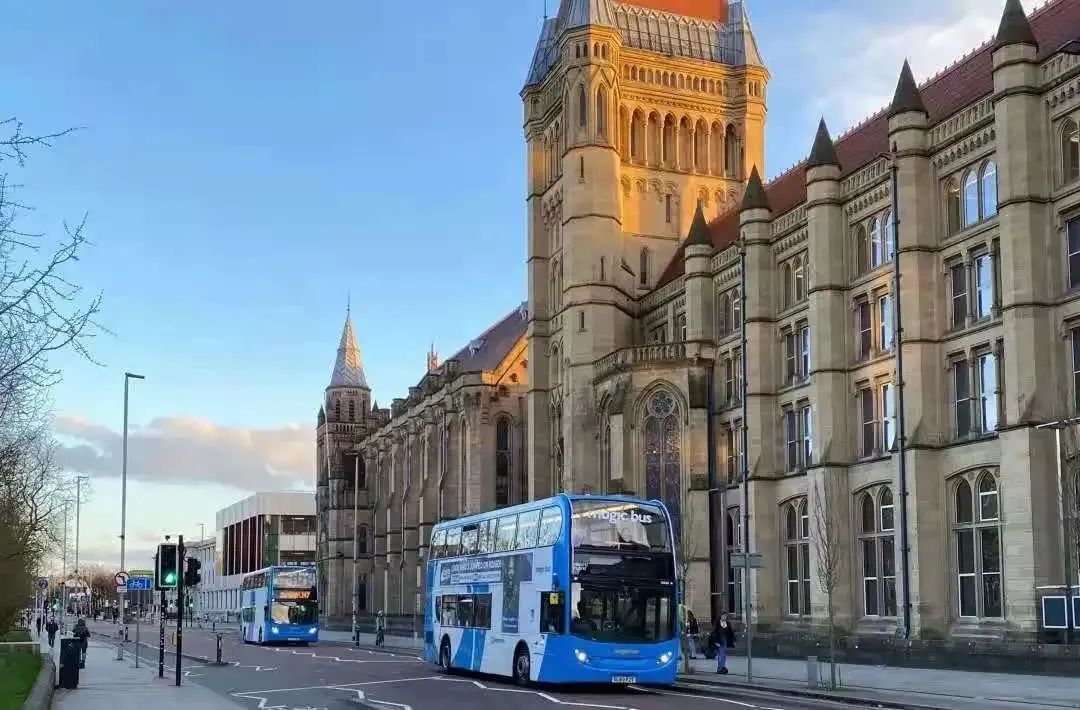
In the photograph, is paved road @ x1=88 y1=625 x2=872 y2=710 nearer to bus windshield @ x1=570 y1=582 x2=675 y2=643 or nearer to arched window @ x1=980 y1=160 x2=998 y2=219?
bus windshield @ x1=570 y1=582 x2=675 y2=643

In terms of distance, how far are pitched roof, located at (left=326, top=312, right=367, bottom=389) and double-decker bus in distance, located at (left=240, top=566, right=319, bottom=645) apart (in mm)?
65291

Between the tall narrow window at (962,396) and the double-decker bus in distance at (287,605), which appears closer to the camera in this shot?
the tall narrow window at (962,396)

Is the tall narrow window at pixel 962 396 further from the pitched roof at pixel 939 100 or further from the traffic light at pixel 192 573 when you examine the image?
the traffic light at pixel 192 573

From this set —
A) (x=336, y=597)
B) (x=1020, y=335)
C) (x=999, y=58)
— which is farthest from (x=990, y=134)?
(x=336, y=597)

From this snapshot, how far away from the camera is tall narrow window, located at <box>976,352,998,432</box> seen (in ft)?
129

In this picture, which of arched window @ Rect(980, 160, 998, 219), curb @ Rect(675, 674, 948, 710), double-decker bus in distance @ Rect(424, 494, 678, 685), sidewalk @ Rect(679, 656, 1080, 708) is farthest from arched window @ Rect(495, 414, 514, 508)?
double-decker bus in distance @ Rect(424, 494, 678, 685)

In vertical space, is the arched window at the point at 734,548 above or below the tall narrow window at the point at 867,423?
below

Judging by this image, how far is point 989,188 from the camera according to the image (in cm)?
4019

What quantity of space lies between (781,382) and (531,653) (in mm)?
24152

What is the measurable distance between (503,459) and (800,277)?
36054 millimetres

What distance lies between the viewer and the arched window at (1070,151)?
36906 mm

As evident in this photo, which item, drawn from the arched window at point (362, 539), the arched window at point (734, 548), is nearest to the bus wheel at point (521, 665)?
the arched window at point (734, 548)

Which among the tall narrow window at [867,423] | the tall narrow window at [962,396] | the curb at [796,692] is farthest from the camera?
the tall narrow window at [867,423]

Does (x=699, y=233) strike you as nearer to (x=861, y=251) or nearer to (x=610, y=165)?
(x=610, y=165)
